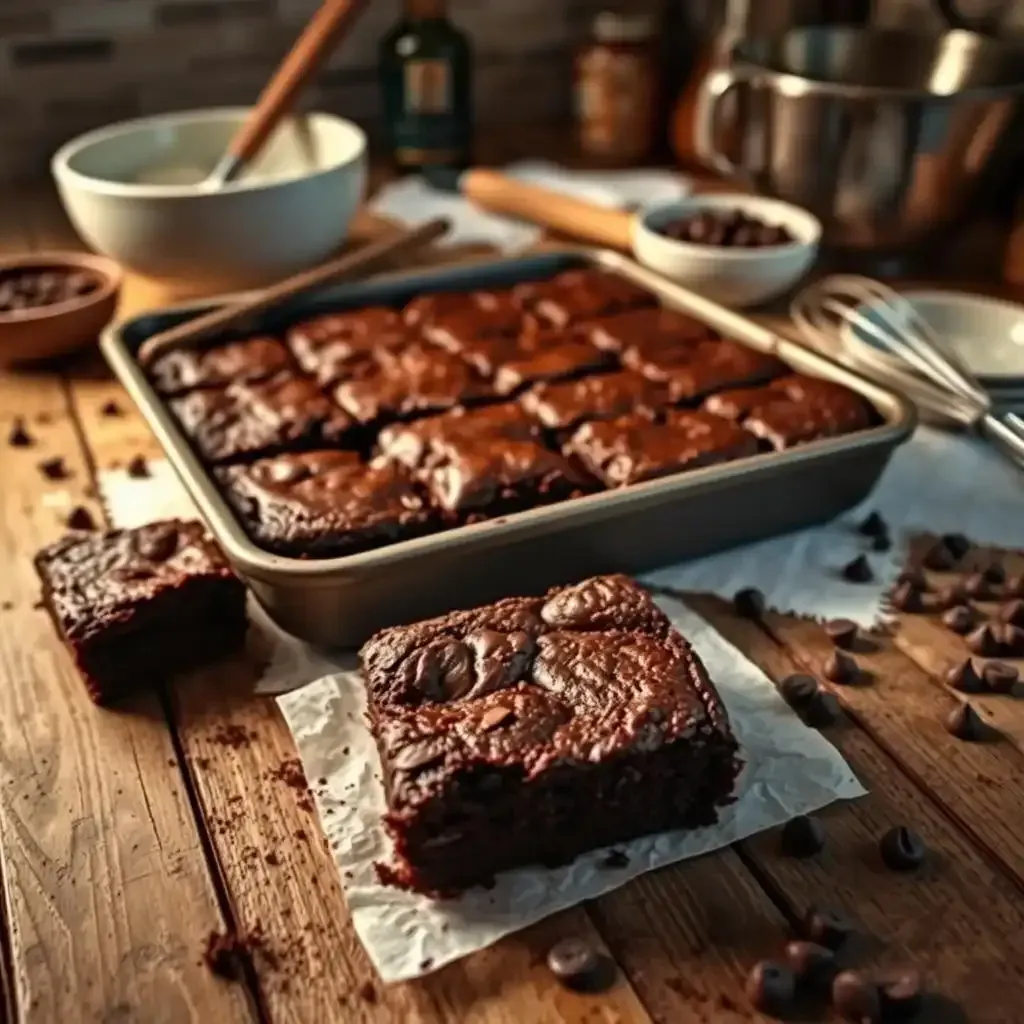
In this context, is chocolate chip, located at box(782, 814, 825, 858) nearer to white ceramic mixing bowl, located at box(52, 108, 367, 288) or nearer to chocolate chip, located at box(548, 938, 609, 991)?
chocolate chip, located at box(548, 938, 609, 991)

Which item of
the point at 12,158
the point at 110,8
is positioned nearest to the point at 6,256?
the point at 12,158

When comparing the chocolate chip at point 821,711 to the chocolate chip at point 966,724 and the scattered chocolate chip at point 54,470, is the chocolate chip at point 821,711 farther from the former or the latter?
the scattered chocolate chip at point 54,470

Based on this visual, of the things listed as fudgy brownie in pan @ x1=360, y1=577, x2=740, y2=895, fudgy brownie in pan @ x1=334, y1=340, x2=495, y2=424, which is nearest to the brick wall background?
fudgy brownie in pan @ x1=334, y1=340, x2=495, y2=424

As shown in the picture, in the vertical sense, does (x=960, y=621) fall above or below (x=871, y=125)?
below

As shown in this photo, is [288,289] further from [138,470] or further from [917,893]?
[917,893]

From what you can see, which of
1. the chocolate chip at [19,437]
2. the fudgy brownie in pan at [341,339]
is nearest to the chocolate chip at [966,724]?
the fudgy brownie in pan at [341,339]

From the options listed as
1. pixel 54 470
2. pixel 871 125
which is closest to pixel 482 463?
pixel 54 470
